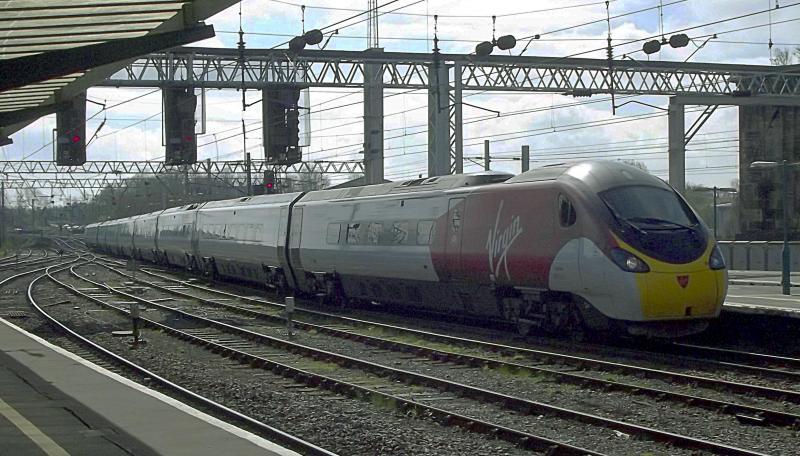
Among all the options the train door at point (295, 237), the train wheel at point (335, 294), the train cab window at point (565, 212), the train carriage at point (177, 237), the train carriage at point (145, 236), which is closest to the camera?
the train cab window at point (565, 212)

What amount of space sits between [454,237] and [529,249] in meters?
2.93

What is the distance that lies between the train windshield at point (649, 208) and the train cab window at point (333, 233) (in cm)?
1032

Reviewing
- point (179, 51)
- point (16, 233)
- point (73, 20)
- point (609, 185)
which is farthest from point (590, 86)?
point (16, 233)

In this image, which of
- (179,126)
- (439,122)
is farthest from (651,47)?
(179,126)

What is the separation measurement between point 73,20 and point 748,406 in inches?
407

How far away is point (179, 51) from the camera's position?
38.5 meters

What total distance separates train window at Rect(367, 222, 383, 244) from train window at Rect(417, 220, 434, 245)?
6.10 ft

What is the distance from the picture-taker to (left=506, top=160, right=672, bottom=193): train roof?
17016mm

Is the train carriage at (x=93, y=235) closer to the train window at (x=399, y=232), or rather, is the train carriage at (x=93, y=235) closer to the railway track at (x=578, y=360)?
the railway track at (x=578, y=360)

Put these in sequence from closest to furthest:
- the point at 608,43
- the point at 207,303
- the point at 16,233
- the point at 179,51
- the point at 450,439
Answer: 1. the point at 450,439
2. the point at 207,303
3. the point at 608,43
4. the point at 179,51
5. the point at 16,233

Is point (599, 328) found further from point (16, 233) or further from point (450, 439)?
point (16, 233)

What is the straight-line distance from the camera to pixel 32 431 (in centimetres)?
1009

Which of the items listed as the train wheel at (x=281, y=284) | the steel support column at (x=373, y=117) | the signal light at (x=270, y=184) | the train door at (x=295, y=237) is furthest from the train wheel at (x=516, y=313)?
the signal light at (x=270, y=184)

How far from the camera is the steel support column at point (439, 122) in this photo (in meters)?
33.8
